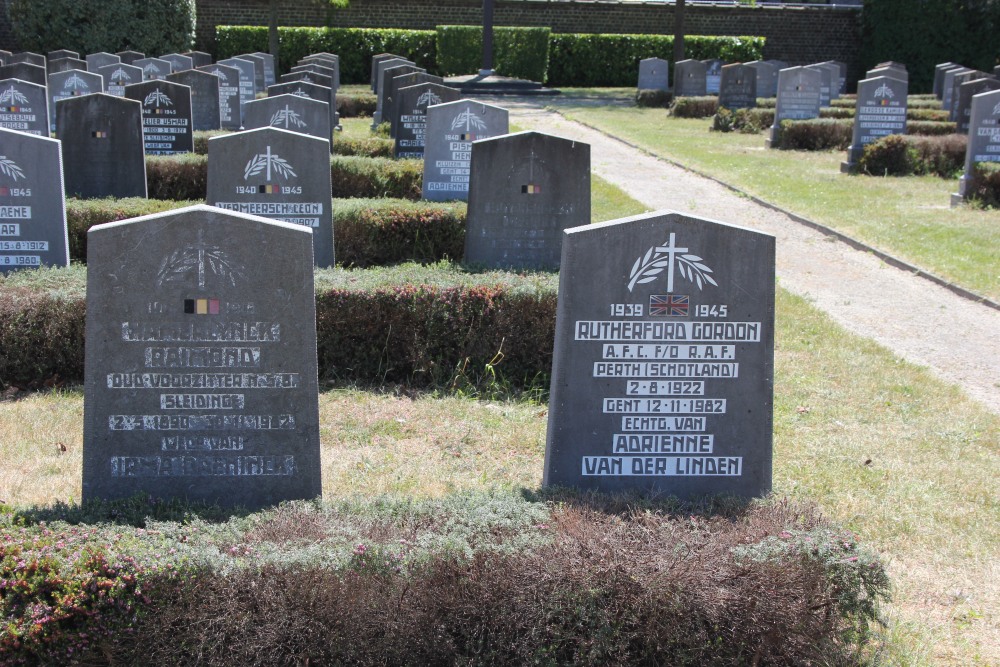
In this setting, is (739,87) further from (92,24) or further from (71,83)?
(92,24)

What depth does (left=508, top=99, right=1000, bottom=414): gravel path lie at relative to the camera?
26.8ft

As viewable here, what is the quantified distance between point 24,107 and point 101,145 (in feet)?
11.2

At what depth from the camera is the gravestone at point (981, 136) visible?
48.1 feet

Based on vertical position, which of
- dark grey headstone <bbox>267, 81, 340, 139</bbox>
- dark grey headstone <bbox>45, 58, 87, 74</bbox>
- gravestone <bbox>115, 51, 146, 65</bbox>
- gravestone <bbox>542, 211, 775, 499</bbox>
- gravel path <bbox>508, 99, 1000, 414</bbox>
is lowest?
gravel path <bbox>508, 99, 1000, 414</bbox>

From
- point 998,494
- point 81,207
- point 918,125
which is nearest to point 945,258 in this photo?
point 998,494

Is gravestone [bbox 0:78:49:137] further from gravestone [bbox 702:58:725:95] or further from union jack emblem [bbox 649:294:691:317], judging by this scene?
gravestone [bbox 702:58:725:95]

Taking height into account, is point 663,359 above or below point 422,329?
above

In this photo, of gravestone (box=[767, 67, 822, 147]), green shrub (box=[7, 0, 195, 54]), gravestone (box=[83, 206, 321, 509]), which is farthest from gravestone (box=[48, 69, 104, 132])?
gravestone (box=[83, 206, 321, 509])

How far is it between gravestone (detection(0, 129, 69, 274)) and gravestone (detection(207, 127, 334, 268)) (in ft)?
4.04

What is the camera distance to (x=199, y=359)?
4.44 m

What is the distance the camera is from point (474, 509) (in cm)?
416

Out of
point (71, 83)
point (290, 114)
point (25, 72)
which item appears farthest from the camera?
point (25, 72)

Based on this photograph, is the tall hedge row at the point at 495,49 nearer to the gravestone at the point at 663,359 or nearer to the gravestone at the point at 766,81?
the gravestone at the point at 766,81

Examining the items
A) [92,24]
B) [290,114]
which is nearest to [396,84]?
[290,114]
